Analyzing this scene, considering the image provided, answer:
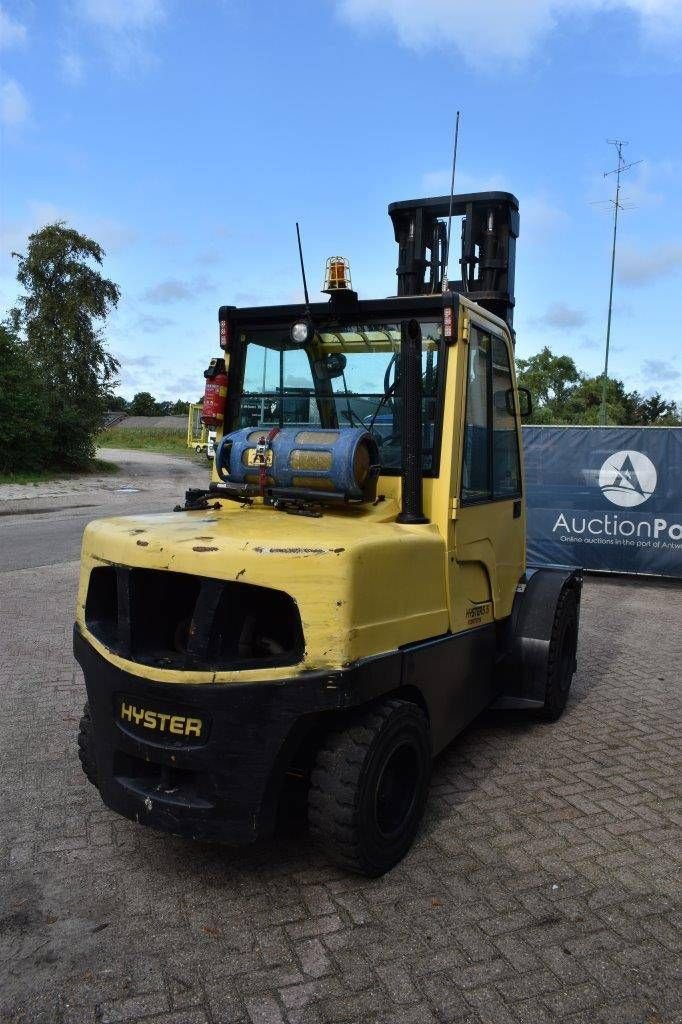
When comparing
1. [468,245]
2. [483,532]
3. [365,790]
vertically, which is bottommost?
[365,790]

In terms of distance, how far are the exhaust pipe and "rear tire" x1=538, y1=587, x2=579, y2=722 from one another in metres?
1.75

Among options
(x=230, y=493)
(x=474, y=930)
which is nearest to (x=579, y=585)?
(x=230, y=493)

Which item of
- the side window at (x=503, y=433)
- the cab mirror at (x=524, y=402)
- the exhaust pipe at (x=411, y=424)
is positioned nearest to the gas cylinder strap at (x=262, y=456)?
the exhaust pipe at (x=411, y=424)

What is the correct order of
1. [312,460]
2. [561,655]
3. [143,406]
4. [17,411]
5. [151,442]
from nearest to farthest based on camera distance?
[312,460] < [561,655] < [17,411] < [151,442] < [143,406]

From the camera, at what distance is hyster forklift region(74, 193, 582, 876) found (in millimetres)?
3088

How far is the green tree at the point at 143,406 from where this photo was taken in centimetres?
13036

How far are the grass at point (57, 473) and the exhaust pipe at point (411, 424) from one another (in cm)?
2498

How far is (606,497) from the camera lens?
35.9 feet

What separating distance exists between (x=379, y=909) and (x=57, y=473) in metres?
29.2

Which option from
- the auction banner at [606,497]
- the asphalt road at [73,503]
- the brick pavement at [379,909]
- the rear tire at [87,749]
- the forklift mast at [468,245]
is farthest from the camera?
the asphalt road at [73,503]

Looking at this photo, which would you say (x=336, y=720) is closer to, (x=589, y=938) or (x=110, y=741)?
(x=110, y=741)

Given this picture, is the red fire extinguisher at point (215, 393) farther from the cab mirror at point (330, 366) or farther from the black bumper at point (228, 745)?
the black bumper at point (228, 745)

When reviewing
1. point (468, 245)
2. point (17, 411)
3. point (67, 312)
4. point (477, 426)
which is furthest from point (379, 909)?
point (67, 312)

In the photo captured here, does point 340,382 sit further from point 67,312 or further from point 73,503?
point 67,312
